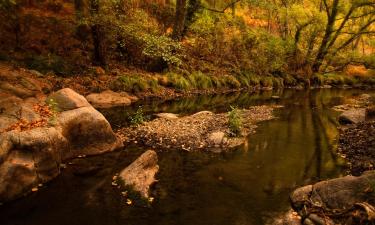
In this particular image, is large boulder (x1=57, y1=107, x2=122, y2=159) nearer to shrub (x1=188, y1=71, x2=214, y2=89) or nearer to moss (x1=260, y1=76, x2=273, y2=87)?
shrub (x1=188, y1=71, x2=214, y2=89)

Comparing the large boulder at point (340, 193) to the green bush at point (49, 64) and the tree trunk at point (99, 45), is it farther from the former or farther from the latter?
the tree trunk at point (99, 45)

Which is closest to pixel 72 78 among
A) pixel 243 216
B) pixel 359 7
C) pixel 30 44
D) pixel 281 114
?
pixel 30 44

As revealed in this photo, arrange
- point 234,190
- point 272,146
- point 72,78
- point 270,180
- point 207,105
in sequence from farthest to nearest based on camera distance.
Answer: point 207,105, point 72,78, point 272,146, point 270,180, point 234,190

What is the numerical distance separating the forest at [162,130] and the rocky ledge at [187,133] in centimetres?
7

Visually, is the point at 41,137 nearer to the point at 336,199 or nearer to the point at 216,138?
the point at 216,138

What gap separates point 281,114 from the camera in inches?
813

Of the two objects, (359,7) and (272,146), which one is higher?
(359,7)

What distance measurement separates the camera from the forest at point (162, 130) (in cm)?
843

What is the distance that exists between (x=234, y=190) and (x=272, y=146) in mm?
4719

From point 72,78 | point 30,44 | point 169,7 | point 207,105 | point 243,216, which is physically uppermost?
point 169,7

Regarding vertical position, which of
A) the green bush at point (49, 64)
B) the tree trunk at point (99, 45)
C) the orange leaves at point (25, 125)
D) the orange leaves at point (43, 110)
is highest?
the tree trunk at point (99, 45)

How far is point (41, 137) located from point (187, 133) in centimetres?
602

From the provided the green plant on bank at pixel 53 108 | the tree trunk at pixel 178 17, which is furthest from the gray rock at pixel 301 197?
the tree trunk at pixel 178 17

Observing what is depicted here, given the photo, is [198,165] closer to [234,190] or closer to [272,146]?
[234,190]
